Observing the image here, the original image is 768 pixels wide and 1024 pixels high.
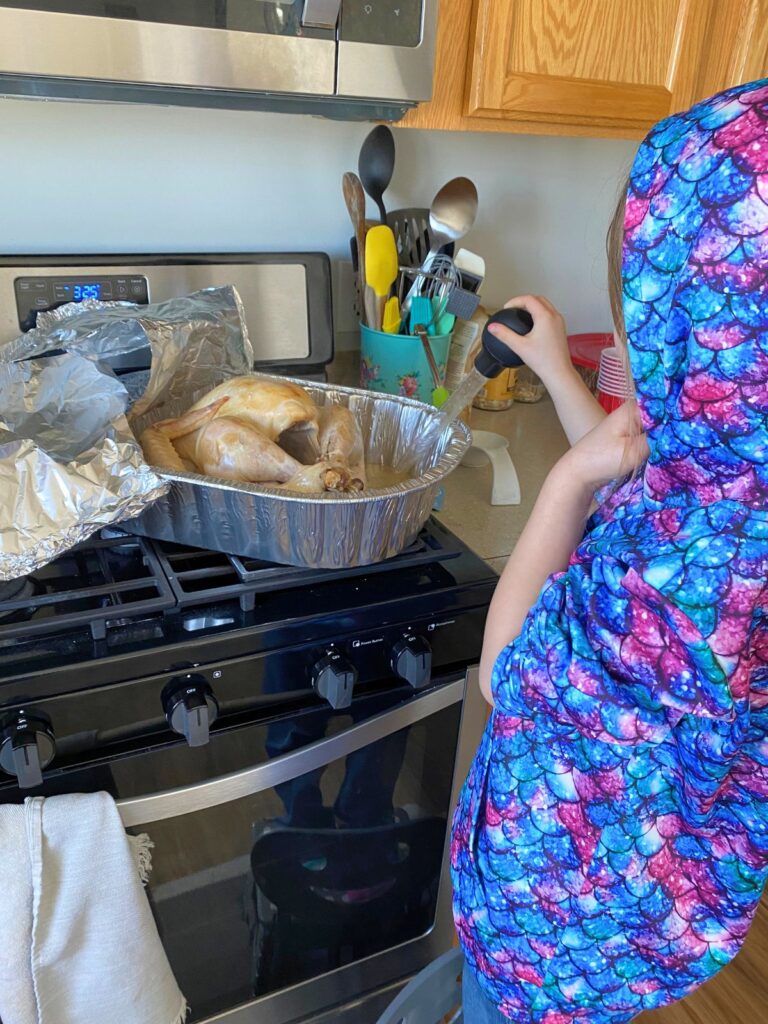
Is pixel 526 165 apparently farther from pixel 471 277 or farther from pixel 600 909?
pixel 600 909

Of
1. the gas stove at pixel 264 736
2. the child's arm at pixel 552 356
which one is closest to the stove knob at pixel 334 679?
the gas stove at pixel 264 736

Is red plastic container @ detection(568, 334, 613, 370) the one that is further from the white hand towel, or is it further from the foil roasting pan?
the white hand towel

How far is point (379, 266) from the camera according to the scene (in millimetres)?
1159

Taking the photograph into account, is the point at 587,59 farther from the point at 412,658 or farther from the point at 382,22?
the point at 412,658

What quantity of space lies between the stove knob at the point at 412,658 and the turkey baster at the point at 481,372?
0.24 m

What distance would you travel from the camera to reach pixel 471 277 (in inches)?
48.4

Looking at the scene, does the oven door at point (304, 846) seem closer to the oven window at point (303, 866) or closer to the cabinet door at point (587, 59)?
the oven window at point (303, 866)

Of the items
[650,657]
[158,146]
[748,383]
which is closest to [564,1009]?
[650,657]

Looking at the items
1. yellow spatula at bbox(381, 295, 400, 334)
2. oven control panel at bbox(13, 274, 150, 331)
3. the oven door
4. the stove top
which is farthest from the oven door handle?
oven control panel at bbox(13, 274, 150, 331)

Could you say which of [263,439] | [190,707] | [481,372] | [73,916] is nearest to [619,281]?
[481,372]

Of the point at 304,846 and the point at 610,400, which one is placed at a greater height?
the point at 610,400

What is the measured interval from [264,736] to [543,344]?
488 millimetres

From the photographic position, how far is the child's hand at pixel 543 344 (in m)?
0.80

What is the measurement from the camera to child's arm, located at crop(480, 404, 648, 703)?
649 millimetres
